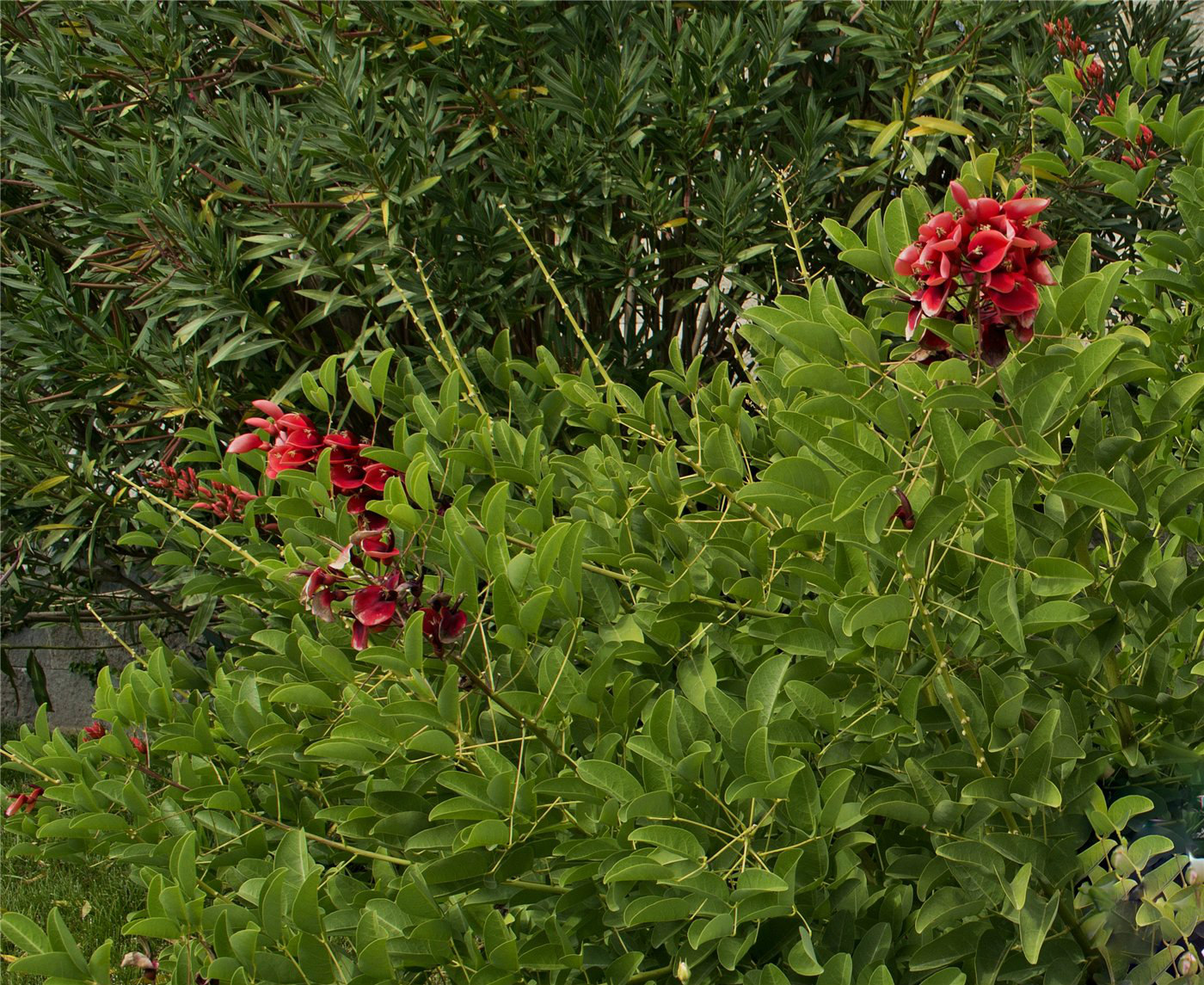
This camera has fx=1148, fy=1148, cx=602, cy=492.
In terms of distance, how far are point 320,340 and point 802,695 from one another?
96.2 inches

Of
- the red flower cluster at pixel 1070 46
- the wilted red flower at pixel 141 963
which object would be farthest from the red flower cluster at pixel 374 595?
the red flower cluster at pixel 1070 46

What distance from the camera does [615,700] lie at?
1.38 meters

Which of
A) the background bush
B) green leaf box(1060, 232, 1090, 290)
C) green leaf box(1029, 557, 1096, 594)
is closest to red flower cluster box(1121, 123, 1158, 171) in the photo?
the background bush

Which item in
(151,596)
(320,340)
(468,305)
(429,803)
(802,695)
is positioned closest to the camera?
(802,695)

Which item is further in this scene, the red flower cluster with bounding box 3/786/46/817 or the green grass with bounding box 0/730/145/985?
the green grass with bounding box 0/730/145/985

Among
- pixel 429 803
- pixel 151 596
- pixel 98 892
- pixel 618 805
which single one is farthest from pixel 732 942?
pixel 98 892

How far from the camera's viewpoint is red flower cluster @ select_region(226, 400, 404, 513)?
158 centimetres

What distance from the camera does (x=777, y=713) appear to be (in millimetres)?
1410

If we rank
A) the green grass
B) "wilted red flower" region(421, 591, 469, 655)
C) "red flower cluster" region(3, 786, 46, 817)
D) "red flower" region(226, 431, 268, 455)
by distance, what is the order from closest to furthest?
"wilted red flower" region(421, 591, 469, 655)
"red flower" region(226, 431, 268, 455)
"red flower cluster" region(3, 786, 46, 817)
the green grass

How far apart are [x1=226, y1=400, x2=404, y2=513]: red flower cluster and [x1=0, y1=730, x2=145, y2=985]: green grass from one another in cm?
242

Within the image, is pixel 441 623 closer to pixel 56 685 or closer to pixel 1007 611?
pixel 1007 611

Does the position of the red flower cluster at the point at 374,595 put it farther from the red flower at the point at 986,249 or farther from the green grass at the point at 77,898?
the green grass at the point at 77,898

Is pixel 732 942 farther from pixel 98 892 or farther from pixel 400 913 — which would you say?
pixel 98 892

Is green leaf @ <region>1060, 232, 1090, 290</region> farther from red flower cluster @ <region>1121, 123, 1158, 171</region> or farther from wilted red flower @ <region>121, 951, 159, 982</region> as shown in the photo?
wilted red flower @ <region>121, 951, 159, 982</region>
